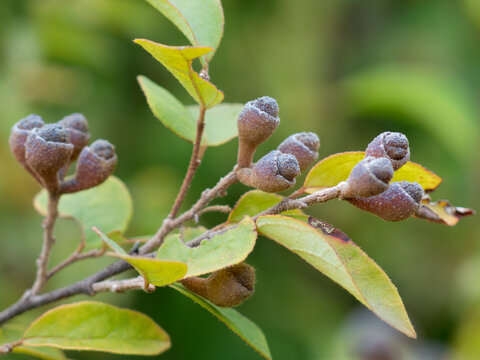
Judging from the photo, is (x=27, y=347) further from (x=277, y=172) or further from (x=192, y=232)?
(x=277, y=172)

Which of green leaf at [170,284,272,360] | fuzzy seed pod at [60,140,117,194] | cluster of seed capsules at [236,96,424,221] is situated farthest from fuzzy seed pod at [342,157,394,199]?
fuzzy seed pod at [60,140,117,194]

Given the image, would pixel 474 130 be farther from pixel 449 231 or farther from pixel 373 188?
pixel 373 188

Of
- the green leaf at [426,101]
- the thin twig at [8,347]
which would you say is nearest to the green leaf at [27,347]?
the thin twig at [8,347]

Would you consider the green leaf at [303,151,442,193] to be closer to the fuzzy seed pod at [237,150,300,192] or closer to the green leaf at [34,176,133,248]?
the fuzzy seed pod at [237,150,300,192]

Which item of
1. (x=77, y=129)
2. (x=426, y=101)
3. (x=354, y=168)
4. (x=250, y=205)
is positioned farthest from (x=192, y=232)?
(x=426, y=101)

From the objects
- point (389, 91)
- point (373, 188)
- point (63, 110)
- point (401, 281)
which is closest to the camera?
Result: point (373, 188)

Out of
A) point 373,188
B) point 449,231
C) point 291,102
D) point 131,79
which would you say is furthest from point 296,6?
point 373,188
